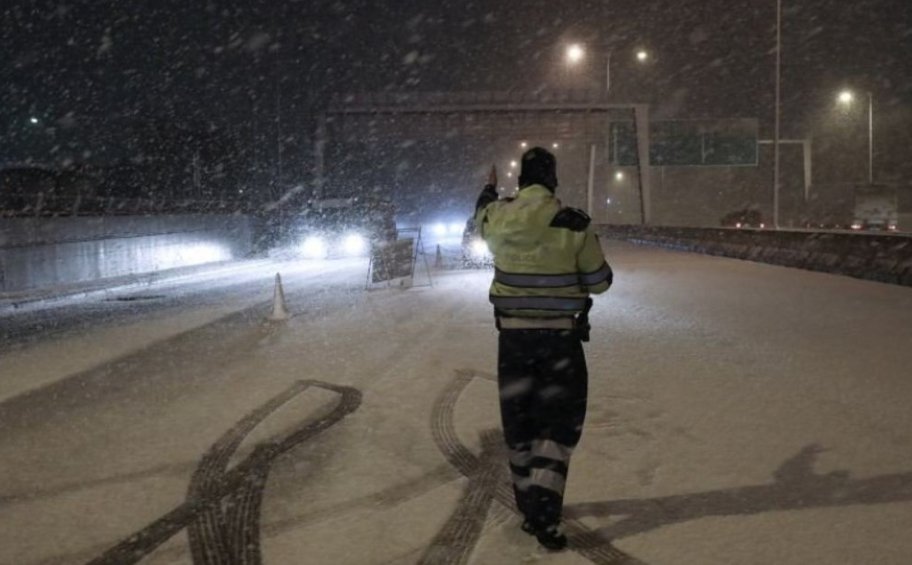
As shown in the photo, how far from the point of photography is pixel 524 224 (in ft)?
14.1

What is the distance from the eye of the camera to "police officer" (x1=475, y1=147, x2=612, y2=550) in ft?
14.0

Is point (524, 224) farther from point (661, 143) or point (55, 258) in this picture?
point (661, 143)

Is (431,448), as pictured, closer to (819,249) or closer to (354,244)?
(819,249)

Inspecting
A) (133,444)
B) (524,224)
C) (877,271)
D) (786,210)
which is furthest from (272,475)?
(786,210)

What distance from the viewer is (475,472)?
18.5 feet

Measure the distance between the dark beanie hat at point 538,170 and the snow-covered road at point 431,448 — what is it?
1841mm

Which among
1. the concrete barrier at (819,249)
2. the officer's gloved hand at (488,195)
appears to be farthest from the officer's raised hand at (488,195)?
the concrete barrier at (819,249)

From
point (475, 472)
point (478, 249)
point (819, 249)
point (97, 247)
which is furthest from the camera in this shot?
point (478, 249)

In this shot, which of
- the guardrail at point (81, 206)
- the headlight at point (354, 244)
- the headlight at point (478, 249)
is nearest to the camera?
the guardrail at point (81, 206)

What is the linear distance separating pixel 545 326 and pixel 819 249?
20481 millimetres

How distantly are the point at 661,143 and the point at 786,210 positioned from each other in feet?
70.4

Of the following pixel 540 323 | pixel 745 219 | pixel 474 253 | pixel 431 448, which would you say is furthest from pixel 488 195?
pixel 745 219

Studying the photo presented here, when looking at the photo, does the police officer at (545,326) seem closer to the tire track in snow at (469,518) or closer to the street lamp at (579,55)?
the tire track in snow at (469,518)

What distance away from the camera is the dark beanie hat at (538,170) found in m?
4.46
